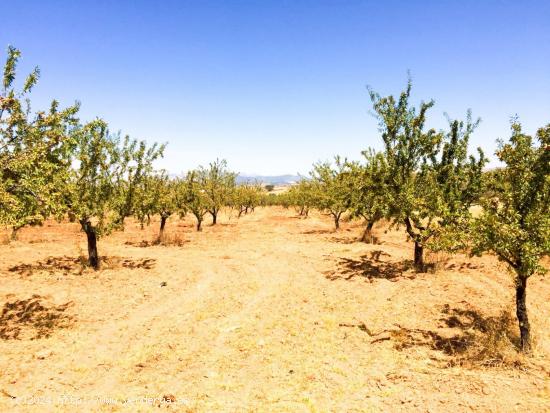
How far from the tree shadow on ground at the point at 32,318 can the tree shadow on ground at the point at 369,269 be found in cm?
1297

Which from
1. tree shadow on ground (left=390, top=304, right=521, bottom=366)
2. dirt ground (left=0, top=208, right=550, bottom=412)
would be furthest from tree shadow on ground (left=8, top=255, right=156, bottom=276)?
tree shadow on ground (left=390, top=304, right=521, bottom=366)

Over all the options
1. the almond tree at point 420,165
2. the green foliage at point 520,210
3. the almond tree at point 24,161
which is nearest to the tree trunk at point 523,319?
the green foliage at point 520,210

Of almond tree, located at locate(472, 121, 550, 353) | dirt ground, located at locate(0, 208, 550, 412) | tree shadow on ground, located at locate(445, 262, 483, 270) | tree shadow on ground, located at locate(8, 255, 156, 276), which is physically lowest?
dirt ground, located at locate(0, 208, 550, 412)

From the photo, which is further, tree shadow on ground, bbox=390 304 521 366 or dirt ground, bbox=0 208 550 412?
tree shadow on ground, bbox=390 304 521 366

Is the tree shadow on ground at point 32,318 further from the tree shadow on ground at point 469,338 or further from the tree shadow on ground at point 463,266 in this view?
the tree shadow on ground at point 463,266

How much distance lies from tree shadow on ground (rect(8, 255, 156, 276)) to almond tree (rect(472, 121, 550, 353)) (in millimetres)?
17916

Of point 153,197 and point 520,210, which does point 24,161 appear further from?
point 520,210

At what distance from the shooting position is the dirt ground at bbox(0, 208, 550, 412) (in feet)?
30.3

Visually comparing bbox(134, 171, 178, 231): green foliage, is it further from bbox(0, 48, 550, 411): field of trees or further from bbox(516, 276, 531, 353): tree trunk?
bbox(516, 276, 531, 353): tree trunk

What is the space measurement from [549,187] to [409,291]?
8.21m

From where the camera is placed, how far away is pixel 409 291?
1711 cm

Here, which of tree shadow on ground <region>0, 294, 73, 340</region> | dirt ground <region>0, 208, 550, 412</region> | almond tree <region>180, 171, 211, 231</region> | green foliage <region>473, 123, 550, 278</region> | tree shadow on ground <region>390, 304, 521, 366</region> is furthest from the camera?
almond tree <region>180, 171, 211, 231</region>

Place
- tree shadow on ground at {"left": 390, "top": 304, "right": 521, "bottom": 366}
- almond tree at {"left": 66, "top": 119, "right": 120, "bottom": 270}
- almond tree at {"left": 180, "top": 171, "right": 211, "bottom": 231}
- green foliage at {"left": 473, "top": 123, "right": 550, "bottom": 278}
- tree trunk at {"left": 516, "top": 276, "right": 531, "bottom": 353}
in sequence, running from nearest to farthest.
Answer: green foliage at {"left": 473, "top": 123, "right": 550, "bottom": 278}, tree shadow on ground at {"left": 390, "top": 304, "right": 521, "bottom": 366}, tree trunk at {"left": 516, "top": 276, "right": 531, "bottom": 353}, almond tree at {"left": 66, "top": 119, "right": 120, "bottom": 270}, almond tree at {"left": 180, "top": 171, "right": 211, "bottom": 231}

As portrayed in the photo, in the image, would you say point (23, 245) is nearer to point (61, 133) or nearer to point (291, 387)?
point (61, 133)
